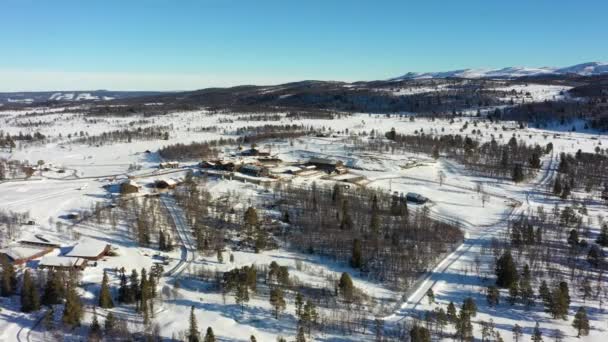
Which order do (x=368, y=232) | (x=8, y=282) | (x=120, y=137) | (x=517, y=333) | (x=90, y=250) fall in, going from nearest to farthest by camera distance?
(x=517, y=333) < (x=8, y=282) < (x=90, y=250) < (x=368, y=232) < (x=120, y=137)

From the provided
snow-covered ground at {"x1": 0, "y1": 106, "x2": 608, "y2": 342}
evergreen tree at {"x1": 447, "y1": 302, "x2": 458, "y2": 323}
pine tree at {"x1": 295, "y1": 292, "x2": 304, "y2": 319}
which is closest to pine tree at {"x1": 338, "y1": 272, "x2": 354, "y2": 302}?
snow-covered ground at {"x1": 0, "y1": 106, "x2": 608, "y2": 342}

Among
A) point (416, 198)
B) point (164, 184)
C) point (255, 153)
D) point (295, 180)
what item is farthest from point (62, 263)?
point (255, 153)

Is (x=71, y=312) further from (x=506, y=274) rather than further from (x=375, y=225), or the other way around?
(x=506, y=274)

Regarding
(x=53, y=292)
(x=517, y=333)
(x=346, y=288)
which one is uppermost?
(x=53, y=292)

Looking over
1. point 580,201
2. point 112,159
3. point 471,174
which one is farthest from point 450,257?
point 112,159

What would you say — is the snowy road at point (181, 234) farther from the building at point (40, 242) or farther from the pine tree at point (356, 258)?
the pine tree at point (356, 258)

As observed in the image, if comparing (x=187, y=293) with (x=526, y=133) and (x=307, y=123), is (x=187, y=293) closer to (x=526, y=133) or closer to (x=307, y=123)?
(x=526, y=133)

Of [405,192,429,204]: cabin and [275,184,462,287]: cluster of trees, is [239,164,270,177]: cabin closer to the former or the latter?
[275,184,462,287]: cluster of trees
